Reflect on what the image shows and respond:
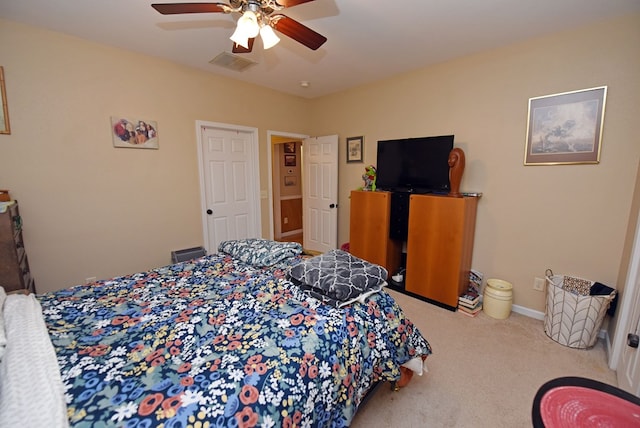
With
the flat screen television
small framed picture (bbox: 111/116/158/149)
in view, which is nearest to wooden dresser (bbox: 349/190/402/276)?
the flat screen television

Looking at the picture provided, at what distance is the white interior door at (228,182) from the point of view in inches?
130

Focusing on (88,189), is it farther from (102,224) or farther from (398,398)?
(398,398)

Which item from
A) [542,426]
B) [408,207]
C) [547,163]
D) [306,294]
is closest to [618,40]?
[547,163]

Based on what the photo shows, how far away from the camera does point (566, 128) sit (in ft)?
7.32

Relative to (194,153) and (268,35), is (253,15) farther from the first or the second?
(194,153)

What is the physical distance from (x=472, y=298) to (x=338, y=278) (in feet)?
6.14

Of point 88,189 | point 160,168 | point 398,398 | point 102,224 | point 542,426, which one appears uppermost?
point 160,168

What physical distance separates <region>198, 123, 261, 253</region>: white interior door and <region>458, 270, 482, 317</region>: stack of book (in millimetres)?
2685

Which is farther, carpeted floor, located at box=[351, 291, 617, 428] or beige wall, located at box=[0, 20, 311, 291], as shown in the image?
beige wall, located at box=[0, 20, 311, 291]

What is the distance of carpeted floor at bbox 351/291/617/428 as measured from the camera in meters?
1.54

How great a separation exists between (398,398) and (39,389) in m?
1.71

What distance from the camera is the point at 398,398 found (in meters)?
1.67

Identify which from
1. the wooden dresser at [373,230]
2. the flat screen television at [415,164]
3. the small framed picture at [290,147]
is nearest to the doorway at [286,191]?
the small framed picture at [290,147]

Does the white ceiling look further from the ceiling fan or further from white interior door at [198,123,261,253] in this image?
white interior door at [198,123,261,253]
